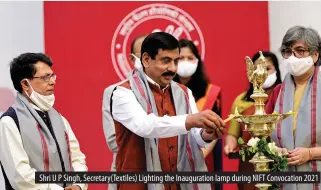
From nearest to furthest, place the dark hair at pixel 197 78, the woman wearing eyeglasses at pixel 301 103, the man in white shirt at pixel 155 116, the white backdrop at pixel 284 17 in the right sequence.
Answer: the man in white shirt at pixel 155 116, the woman wearing eyeglasses at pixel 301 103, the dark hair at pixel 197 78, the white backdrop at pixel 284 17

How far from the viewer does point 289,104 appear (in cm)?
412

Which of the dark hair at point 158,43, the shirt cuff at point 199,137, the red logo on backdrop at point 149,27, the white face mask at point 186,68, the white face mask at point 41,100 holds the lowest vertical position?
the shirt cuff at point 199,137

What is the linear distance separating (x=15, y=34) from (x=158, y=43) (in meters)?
2.14

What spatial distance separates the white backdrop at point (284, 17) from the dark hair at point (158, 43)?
2307 millimetres

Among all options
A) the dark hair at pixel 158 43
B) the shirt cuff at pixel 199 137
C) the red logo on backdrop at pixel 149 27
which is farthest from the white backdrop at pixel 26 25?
the shirt cuff at pixel 199 137

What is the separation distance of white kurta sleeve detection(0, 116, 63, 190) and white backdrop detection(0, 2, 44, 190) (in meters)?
1.63

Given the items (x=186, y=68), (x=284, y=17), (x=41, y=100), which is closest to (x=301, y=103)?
(x=186, y=68)

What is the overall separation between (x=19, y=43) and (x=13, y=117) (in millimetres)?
1866

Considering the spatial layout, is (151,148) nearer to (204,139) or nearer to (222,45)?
(204,139)

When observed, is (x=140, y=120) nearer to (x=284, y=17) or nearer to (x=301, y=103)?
(x=301, y=103)

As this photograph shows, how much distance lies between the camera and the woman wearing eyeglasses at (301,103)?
4.00m

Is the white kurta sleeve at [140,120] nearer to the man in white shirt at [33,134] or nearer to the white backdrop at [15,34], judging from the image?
the man in white shirt at [33,134]

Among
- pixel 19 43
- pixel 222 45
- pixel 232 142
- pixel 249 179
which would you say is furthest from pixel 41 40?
pixel 249 179

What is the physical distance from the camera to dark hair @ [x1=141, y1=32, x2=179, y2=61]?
3.84m
